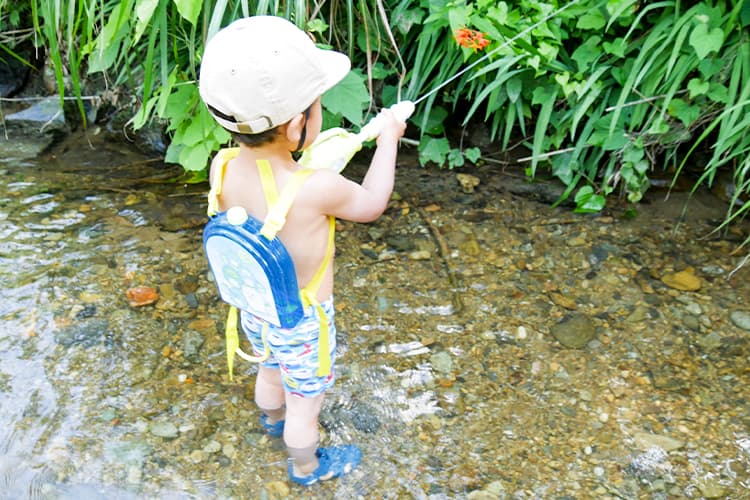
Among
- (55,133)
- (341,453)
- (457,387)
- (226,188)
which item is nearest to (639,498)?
(457,387)

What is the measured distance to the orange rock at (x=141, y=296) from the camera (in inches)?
94.8

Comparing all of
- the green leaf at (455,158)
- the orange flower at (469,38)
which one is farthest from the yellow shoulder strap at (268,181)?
the green leaf at (455,158)

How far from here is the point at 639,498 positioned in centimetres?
181

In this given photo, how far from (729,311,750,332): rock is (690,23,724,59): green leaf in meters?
0.86

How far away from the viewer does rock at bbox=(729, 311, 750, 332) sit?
2324 mm

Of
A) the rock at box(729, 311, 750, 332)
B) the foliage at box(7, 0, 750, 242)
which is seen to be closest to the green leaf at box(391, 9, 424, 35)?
the foliage at box(7, 0, 750, 242)

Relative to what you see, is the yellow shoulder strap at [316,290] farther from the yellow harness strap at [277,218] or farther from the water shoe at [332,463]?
the water shoe at [332,463]

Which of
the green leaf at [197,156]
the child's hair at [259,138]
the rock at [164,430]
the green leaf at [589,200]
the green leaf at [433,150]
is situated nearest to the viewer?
the child's hair at [259,138]

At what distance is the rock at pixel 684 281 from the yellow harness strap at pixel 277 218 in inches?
57.0

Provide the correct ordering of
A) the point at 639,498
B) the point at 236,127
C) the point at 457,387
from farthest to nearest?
the point at 457,387
the point at 639,498
the point at 236,127

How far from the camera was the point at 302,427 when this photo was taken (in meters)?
1.75

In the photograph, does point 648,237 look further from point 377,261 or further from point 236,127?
point 236,127

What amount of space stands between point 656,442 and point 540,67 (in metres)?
1.33

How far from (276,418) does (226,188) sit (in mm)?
803
